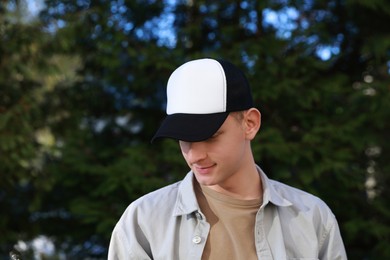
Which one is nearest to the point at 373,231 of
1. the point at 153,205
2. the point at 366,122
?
the point at 366,122

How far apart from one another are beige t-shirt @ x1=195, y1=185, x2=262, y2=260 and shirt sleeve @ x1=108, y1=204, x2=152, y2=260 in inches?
7.4

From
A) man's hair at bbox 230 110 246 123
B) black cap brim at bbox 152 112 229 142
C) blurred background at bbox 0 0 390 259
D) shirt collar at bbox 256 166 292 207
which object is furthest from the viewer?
blurred background at bbox 0 0 390 259

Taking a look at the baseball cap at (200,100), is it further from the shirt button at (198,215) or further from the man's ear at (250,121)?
the shirt button at (198,215)

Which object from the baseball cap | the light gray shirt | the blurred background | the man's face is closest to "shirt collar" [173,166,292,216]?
the light gray shirt

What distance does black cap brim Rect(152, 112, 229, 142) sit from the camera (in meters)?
1.95

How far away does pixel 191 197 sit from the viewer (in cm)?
213

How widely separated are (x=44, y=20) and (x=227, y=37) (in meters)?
1.31

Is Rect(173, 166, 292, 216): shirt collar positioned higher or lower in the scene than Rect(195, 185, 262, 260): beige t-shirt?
higher

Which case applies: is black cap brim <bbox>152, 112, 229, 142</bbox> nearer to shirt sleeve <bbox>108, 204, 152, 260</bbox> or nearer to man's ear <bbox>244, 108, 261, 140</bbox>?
man's ear <bbox>244, 108, 261, 140</bbox>

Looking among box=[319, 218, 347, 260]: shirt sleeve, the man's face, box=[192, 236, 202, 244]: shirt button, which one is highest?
the man's face

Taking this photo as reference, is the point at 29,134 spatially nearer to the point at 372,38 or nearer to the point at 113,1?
the point at 113,1

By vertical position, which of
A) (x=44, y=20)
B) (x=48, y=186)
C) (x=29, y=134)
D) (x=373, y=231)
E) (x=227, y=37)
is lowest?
(x=373, y=231)

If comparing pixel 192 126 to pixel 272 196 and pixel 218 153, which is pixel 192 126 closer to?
pixel 218 153

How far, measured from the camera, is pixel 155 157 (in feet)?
14.9
